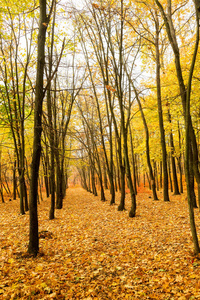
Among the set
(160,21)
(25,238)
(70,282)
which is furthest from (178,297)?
(160,21)

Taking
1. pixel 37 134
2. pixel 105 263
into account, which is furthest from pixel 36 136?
pixel 105 263

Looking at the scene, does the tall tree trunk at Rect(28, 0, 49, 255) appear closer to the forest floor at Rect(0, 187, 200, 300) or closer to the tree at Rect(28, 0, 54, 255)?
the tree at Rect(28, 0, 54, 255)

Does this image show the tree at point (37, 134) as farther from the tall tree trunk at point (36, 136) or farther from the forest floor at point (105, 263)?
the forest floor at point (105, 263)

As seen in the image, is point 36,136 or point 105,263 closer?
point 105,263

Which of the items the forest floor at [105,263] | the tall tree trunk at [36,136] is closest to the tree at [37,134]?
the tall tree trunk at [36,136]

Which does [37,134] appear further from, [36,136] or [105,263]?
[105,263]

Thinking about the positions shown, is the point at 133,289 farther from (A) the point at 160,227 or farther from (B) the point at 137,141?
(B) the point at 137,141

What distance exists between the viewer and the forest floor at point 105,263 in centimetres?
362

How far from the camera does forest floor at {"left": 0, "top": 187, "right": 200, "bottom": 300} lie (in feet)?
11.9

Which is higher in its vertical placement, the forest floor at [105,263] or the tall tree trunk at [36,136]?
the tall tree trunk at [36,136]

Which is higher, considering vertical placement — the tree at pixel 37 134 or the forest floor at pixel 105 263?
the tree at pixel 37 134

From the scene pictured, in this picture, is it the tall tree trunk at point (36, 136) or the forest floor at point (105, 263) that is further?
the tall tree trunk at point (36, 136)

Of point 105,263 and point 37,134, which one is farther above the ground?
point 37,134

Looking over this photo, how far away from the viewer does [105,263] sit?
482 centimetres
